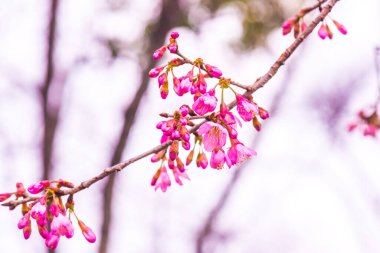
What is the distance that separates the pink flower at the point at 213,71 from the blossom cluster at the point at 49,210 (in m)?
0.56

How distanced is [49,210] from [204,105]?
598 mm

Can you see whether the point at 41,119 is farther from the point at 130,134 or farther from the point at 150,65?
the point at 150,65

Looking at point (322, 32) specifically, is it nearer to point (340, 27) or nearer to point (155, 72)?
point (340, 27)

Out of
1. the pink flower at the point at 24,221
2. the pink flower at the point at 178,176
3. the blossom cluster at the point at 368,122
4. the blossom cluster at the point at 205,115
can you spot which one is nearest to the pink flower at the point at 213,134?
the blossom cluster at the point at 205,115

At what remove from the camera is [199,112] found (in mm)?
1552

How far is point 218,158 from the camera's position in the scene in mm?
1656

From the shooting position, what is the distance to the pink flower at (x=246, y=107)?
1.55 meters

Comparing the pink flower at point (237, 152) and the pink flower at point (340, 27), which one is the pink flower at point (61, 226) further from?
the pink flower at point (340, 27)

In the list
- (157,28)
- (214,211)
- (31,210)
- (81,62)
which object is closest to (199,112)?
(31,210)

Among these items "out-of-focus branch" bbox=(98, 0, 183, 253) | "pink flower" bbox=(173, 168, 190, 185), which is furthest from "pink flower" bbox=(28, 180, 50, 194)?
"out-of-focus branch" bbox=(98, 0, 183, 253)

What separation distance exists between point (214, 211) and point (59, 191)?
241 inches

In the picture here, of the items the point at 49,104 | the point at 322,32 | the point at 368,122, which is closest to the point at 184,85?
the point at 322,32

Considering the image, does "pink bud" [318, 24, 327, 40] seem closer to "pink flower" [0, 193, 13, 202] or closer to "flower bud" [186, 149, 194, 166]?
"flower bud" [186, 149, 194, 166]

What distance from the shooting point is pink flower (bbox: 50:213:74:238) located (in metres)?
1.61
